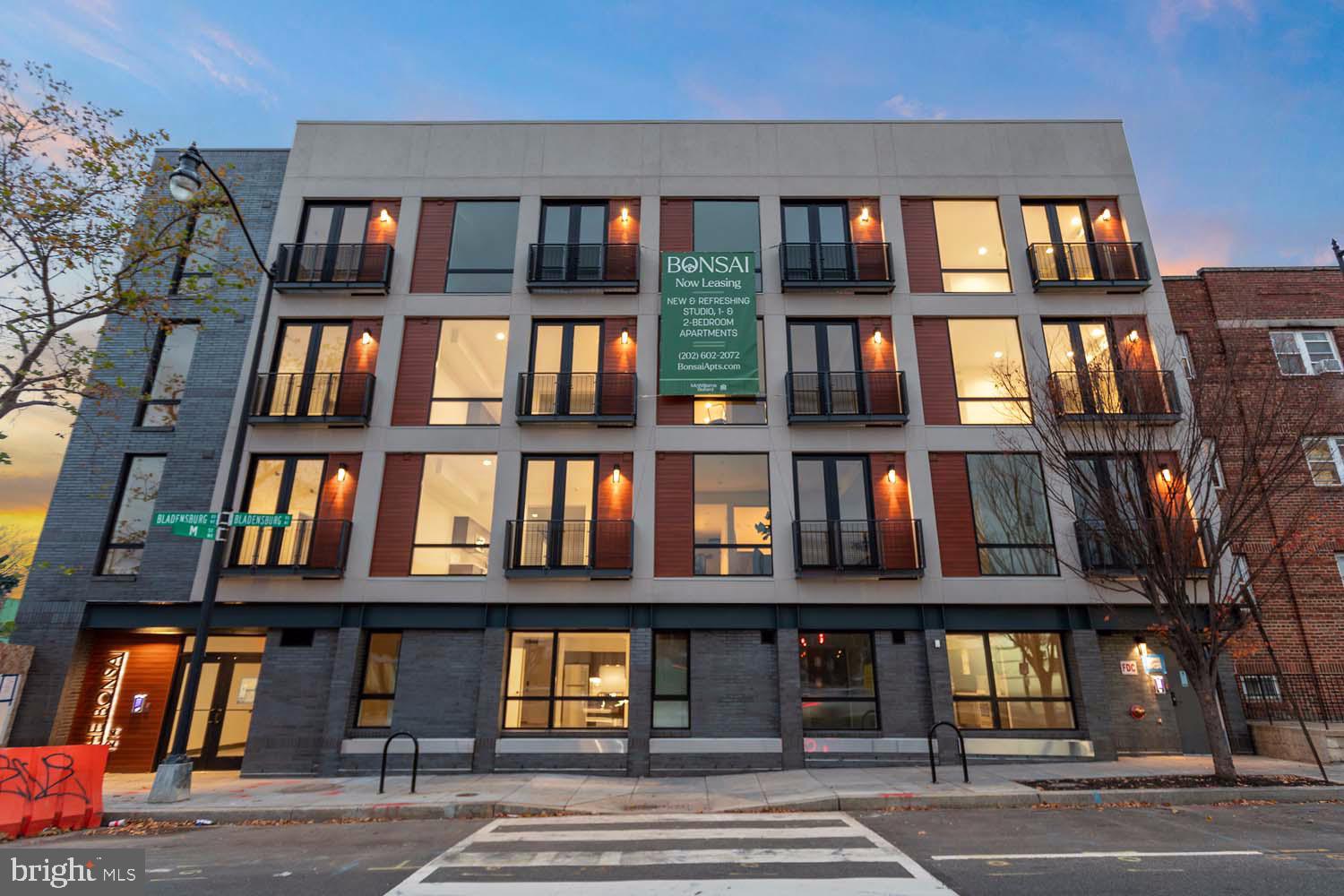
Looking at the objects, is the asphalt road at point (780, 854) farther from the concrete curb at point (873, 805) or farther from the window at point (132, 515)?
the window at point (132, 515)

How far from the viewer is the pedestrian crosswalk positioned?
240 inches

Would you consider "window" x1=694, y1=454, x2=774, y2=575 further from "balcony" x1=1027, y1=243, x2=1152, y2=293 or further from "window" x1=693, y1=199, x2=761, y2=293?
"balcony" x1=1027, y1=243, x2=1152, y2=293

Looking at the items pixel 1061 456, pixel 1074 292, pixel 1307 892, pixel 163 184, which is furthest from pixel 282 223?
pixel 1307 892

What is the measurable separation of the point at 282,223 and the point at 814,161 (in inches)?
562

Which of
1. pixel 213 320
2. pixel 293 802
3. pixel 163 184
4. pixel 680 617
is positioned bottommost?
pixel 293 802

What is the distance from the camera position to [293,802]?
33.2 ft

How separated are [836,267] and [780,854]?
525 inches

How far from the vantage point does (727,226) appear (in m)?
16.9

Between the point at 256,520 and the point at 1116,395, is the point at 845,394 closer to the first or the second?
the point at 1116,395

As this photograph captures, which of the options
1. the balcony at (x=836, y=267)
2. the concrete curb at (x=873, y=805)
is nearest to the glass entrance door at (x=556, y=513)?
the concrete curb at (x=873, y=805)

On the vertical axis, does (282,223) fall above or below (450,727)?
above

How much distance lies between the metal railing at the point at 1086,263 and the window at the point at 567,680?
13.7 meters

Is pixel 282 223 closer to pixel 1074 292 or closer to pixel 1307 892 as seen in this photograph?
pixel 1074 292

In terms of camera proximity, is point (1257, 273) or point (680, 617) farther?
point (1257, 273)
